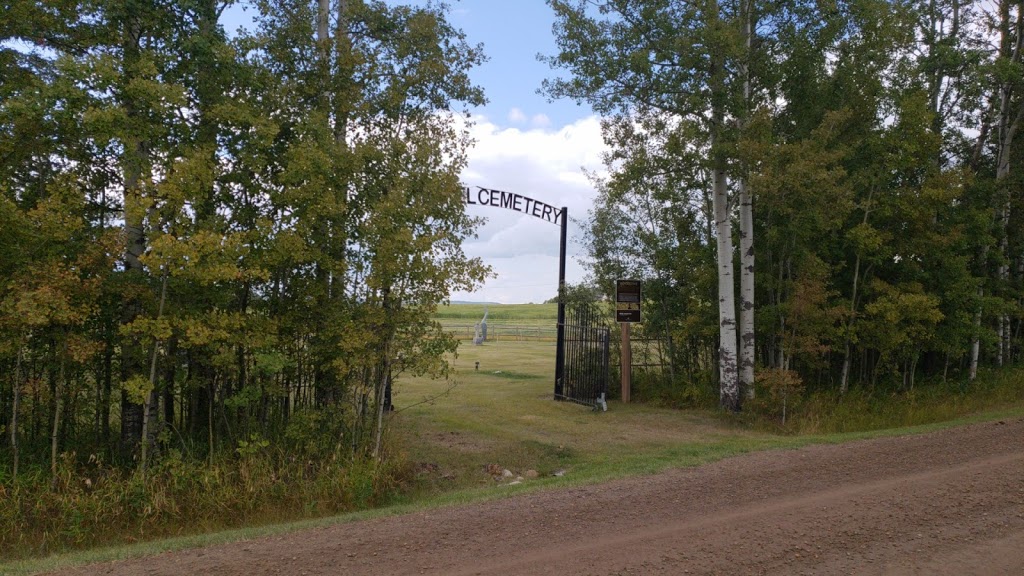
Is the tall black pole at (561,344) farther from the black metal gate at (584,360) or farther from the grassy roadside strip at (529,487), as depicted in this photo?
the grassy roadside strip at (529,487)

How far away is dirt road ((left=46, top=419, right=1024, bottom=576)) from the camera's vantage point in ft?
16.9

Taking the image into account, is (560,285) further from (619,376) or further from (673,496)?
(673,496)

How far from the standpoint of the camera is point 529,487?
796 cm

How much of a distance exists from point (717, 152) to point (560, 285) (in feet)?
17.3

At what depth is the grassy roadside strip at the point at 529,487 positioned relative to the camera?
19.2 feet

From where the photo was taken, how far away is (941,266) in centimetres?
1416

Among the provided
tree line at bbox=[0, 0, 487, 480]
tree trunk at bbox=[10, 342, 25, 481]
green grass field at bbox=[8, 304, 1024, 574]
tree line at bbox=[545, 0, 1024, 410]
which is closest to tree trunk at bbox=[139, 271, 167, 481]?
tree line at bbox=[0, 0, 487, 480]

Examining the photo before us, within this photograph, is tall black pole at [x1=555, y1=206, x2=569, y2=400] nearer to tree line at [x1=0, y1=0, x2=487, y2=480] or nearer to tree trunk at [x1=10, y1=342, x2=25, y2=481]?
tree line at [x1=0, y1=0, x2=487, y2=480]

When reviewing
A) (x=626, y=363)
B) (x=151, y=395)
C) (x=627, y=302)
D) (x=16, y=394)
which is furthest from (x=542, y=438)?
(x=16, y=394)

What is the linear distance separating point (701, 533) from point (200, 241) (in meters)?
5.98

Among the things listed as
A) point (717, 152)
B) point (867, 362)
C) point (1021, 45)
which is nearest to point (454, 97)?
point (717, 152)

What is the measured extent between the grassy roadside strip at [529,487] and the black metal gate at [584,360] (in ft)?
15.4

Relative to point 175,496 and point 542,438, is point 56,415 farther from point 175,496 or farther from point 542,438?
point 542,438

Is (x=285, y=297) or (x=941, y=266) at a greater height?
(x=941, y=266)
